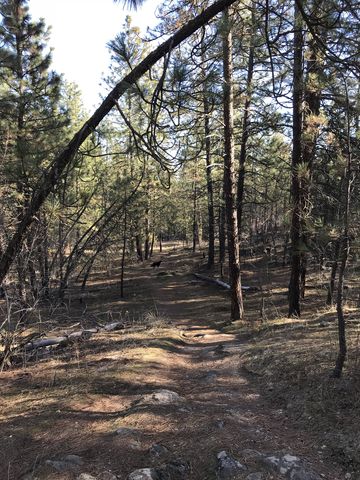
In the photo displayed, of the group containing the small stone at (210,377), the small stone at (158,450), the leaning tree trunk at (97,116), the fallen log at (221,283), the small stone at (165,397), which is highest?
the leaning tree trunk at (97,116)

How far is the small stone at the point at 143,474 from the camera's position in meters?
3.25

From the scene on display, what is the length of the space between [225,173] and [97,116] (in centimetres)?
805

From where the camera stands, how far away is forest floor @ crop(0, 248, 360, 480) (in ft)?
11.6

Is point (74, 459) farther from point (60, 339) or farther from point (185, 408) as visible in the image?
point (60, 339)

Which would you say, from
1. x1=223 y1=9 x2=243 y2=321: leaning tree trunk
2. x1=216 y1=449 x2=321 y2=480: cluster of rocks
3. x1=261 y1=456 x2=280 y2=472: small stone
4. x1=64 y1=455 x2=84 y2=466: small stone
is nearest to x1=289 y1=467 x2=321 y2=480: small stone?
x1=216 y1=449 x2=321 y2=480: cluster of rocks

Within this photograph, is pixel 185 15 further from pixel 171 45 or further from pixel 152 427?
pixel 152 427

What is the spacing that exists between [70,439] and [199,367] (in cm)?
353

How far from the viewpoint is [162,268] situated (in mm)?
28578

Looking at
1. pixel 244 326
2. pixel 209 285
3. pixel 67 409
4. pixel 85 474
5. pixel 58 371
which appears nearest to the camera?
pixel 85 474

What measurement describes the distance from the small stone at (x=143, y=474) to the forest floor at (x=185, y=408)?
9 cm

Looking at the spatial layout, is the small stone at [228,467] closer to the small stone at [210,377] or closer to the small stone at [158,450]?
the small stone at [158,450]

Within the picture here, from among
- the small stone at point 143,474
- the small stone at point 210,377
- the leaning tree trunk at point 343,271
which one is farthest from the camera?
the small stone at point 210,377

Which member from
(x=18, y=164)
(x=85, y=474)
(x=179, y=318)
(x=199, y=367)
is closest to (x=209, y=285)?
(x=179, y=318)

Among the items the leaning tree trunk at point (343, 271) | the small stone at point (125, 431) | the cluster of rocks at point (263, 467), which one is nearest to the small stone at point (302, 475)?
the cluster of rocks at point (263, 467)
